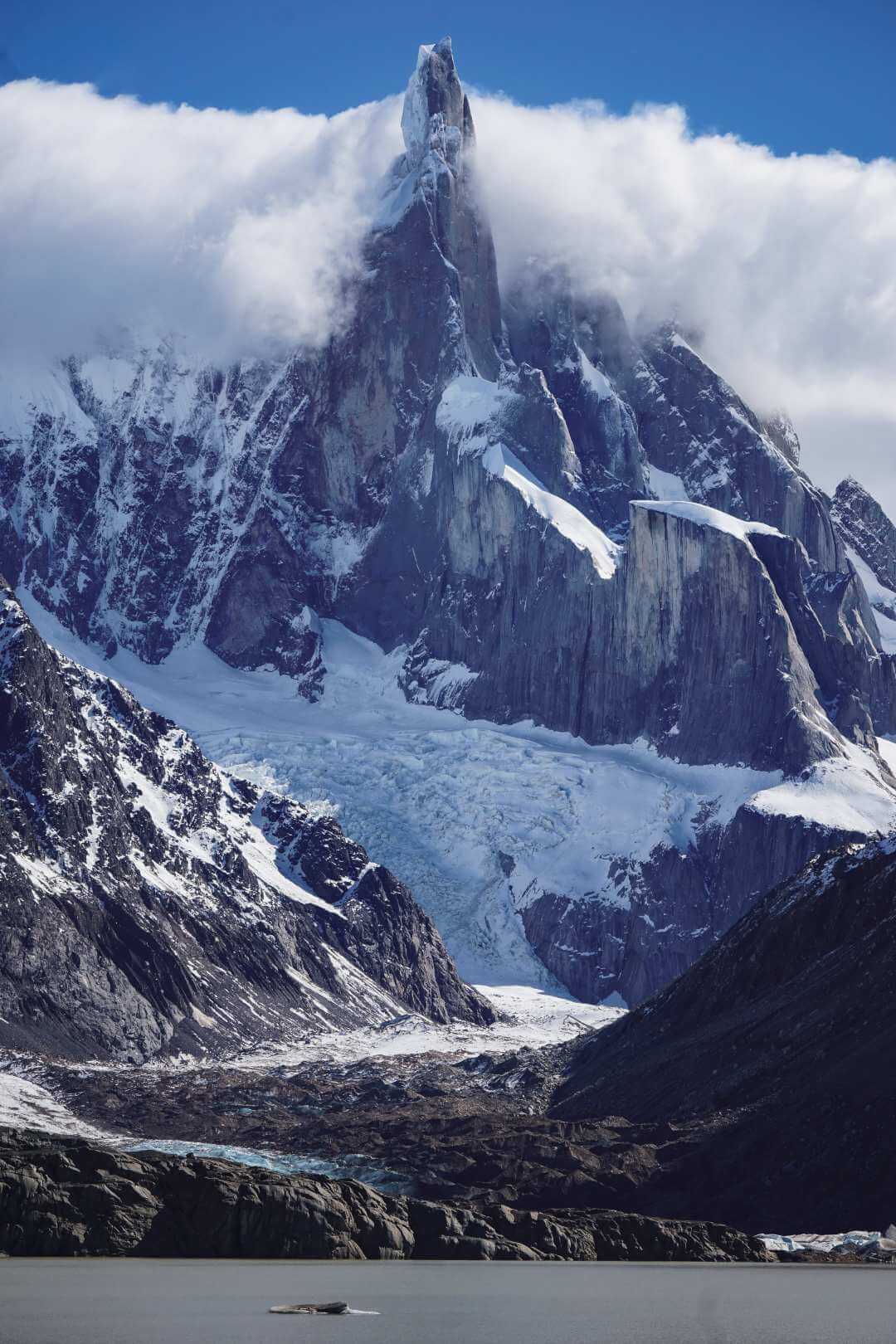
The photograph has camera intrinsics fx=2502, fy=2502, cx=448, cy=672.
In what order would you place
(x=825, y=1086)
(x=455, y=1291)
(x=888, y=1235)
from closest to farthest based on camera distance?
(x=455, y=1291) → (x=888, y=1235) → (x=825, y=1086)

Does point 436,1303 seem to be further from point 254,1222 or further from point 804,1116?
point 804,1116

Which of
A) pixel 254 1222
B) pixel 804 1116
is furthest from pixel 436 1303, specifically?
pixel 804 1116

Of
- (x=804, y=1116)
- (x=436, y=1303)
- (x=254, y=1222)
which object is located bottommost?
(x=436, y=1303)

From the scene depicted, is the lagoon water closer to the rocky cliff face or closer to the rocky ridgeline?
the rocky ridgeline

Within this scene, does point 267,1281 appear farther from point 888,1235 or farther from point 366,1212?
point 888,1235

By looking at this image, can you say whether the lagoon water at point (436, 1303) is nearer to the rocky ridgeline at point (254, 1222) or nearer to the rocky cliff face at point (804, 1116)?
the rocky ridgeline at point (254, 1222)

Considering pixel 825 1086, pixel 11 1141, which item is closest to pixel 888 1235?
pixel 825 1086
